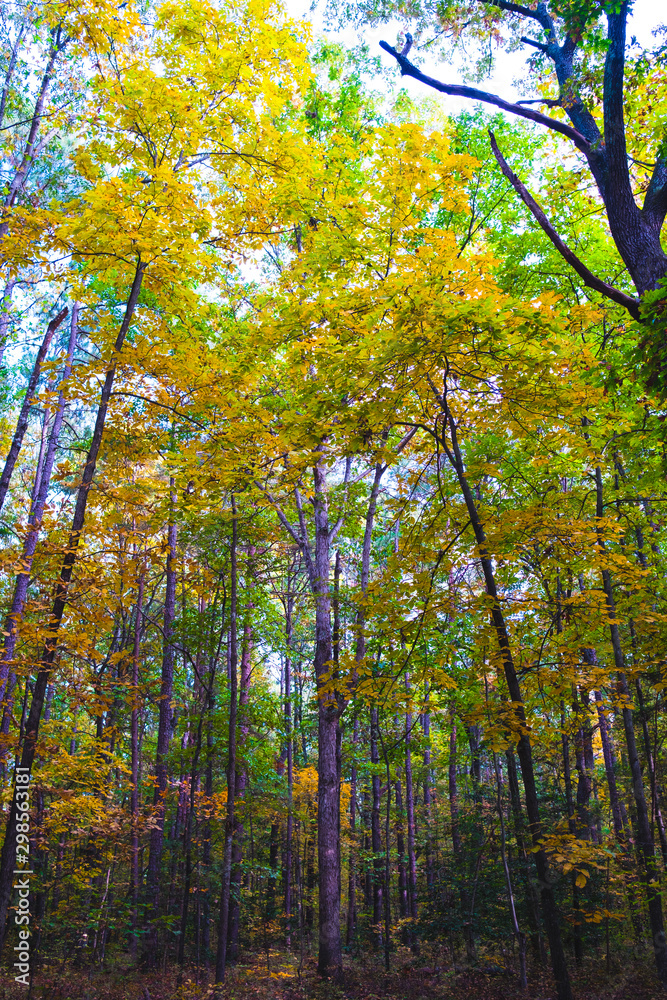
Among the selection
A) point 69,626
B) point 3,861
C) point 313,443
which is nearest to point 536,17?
point 313,443

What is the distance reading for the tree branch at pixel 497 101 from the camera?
5664 mm

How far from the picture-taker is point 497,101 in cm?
A: 589

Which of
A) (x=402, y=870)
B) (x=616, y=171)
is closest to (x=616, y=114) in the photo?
(x=616, y=171)

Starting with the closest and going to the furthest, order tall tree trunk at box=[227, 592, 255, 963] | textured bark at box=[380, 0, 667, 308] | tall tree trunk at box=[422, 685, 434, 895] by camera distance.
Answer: textured bark at box=[380, 0, 667, 308] → tall tree trunk at box=[422, 685, 434, 895] → tall tree trunk at box=[227, 592, 255, 963]

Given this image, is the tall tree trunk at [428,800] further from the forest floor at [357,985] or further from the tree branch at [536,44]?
the tree branch at [536,44]

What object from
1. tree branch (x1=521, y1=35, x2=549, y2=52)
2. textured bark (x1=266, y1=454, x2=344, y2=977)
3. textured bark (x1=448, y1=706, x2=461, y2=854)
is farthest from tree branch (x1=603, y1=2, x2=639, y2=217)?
textured bark (x1=448, y1=706, x2=461, y2=854)

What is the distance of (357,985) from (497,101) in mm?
12603

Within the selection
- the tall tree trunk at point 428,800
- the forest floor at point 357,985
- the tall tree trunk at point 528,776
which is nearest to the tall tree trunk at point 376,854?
the tall tree trunk at point 428,800

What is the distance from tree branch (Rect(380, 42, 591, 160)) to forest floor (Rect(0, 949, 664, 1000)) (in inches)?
401

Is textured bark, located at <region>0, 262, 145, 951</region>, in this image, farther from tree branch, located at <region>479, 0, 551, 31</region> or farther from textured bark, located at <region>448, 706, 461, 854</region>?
textured bark, located at <region>448, 706, 461, 854</region>

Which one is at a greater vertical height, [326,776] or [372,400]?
[372,400]

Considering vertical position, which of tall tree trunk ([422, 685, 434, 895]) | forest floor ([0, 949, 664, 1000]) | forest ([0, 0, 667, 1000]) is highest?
forest ([0, 0, 667, 1000])

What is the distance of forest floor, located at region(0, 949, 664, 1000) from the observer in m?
7.88

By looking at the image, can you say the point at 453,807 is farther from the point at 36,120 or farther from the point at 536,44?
the point at 36,120
